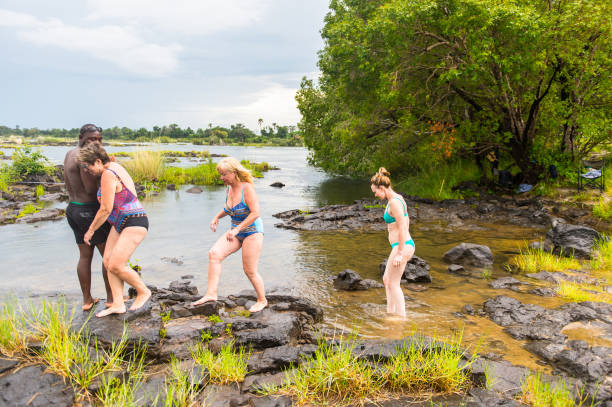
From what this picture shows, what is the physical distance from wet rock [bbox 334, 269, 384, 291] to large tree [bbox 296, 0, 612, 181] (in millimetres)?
8710

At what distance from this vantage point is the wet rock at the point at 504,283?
8180 millimetres

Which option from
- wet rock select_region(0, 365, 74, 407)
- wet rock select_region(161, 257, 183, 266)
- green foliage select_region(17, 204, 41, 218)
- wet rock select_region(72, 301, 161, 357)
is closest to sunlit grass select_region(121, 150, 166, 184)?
green foliage select_region(17, 204, 41, 218)

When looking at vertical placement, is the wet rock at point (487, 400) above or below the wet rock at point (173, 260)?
above

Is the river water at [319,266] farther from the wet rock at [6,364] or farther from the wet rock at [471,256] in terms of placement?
the wet rock at [6,364]

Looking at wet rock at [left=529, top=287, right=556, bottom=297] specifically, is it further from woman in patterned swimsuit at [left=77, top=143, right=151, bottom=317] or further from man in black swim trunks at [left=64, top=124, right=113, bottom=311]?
man in black swim trunks at [left=64, top=124, right=113, bottom=311]

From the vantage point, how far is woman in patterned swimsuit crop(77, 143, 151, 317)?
483 centimetres

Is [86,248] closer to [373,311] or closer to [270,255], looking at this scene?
[373,311]

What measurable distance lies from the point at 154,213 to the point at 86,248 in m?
13.2

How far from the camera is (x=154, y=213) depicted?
18.0 metres

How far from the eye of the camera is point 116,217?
5047 mm

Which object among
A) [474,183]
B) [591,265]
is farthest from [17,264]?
[474,183]

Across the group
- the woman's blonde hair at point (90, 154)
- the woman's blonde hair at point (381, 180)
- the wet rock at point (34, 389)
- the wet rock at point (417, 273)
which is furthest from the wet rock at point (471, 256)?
the wet rock at point (34, 389)

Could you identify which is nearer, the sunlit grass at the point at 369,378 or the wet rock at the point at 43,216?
the sunlit grass at the point at 369,378

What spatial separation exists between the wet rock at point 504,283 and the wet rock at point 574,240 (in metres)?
2.37
